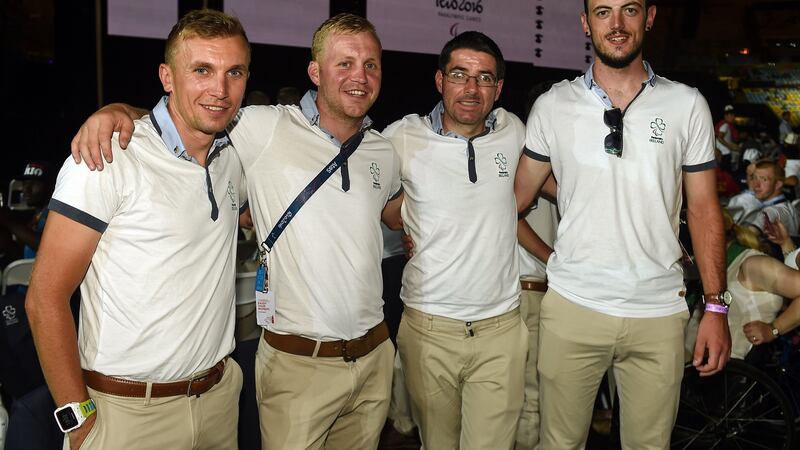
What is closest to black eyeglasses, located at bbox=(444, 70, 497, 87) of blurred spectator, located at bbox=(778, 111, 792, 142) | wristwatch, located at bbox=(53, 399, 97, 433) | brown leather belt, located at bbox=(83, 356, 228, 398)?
brown leather belt, located at bbox=(83, 356, 228, 398)

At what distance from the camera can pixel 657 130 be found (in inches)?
91.3

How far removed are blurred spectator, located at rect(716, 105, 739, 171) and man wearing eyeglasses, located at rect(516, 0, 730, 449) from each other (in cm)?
1039

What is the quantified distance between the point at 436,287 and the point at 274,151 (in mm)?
787

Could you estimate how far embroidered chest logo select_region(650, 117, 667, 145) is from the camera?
7.58 feet

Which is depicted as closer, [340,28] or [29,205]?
[340,28]

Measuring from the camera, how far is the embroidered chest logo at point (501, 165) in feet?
8.59

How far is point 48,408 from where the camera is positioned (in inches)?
74.1

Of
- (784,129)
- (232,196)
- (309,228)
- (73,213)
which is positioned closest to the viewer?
(73,213)

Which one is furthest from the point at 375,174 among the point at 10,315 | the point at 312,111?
the point at 10,315

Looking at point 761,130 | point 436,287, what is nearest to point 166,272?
point 436,287

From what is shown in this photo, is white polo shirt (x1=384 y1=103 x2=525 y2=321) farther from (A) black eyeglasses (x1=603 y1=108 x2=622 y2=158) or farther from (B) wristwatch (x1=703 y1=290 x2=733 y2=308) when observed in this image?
(B) wristwatch (x1=703 y1=290 x2=733 y2=308)

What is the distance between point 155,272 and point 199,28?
645 millimetres

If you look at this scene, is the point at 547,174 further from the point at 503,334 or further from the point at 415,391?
the point at 415,391

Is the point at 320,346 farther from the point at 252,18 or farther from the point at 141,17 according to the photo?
the point at 252,18
